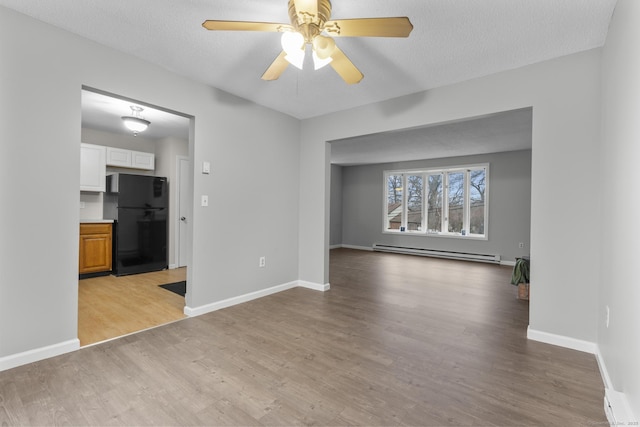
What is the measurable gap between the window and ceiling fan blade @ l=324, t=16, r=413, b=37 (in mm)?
5846

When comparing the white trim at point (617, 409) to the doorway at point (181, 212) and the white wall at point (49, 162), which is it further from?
the doorway at point (181, 212)

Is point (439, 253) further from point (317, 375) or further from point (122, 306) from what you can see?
point (122, 306)

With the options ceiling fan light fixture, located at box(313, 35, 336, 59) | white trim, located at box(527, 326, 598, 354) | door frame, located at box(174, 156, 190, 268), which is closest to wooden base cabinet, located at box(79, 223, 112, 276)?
door frame, located at box(174, 156, 190, 268)

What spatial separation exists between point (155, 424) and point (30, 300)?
1.36m

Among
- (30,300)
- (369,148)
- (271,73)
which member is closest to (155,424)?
(30,300)

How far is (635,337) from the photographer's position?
4.29 feet

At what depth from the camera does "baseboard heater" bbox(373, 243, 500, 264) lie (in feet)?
21.1

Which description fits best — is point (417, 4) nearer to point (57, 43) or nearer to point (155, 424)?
point (57, 43)

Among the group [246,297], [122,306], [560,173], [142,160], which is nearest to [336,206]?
Answer: [142,160]

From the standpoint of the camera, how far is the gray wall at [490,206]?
20.1ft

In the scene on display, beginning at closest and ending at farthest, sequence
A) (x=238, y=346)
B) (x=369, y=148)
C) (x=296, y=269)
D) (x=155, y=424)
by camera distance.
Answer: (x=155, y=424) → (x=238, y=346) → (x=296, y=269) → (x=369, y=148)

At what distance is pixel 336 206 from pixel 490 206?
381 centimetres

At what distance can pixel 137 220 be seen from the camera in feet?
16.1

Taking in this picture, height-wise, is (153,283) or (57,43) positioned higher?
(57,43)
